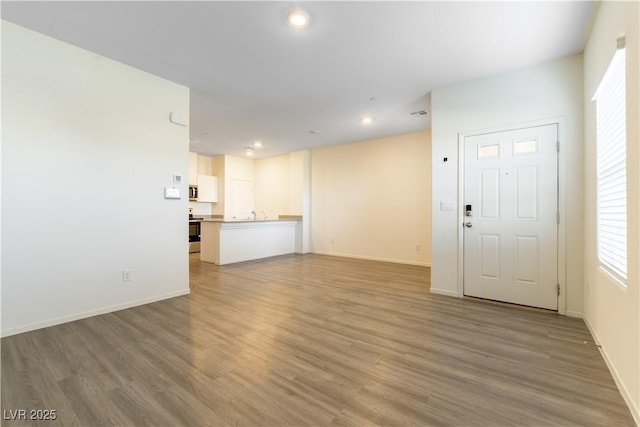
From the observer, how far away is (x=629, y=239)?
1.67 meters

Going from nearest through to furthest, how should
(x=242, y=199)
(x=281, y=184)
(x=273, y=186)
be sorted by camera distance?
(x=281, y=184), (x=273, y=186), (x=242, y=199)

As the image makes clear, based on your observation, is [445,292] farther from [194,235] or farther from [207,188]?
[207,188]

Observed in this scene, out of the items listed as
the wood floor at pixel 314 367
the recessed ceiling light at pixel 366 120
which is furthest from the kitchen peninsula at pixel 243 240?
the recessed ceiling light at pixel 366 120

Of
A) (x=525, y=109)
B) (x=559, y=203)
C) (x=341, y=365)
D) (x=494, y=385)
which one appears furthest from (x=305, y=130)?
(x=494, y=385)

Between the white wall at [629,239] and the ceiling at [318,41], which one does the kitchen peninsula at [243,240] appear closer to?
the ceiling at [318,41]

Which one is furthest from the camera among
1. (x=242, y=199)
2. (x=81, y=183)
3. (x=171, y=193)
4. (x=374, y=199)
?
(x=242, y=199)

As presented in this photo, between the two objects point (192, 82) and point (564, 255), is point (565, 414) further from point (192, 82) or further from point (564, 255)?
point (192, 82)

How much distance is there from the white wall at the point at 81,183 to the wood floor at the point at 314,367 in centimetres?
35

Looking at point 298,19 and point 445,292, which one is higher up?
point 298,19

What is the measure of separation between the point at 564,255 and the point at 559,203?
1.86 feet

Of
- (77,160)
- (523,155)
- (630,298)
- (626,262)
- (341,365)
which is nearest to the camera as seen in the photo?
(630,298)

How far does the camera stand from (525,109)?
10.6 ft

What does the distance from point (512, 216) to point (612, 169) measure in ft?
4.35

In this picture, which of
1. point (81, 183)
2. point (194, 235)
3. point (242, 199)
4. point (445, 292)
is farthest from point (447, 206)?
point (194, 235)
